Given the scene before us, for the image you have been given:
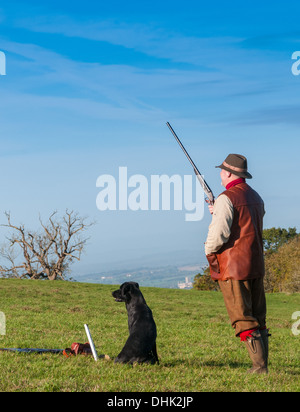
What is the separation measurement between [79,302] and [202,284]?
3498cm

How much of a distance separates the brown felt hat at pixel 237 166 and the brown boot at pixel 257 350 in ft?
7.51

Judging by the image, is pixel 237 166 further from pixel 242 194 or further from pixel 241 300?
pixel 241 300

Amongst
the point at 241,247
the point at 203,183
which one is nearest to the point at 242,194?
the point at 241,247

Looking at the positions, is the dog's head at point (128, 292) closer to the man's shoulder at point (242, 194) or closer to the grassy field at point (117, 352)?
the grassy field at point (117, 352)

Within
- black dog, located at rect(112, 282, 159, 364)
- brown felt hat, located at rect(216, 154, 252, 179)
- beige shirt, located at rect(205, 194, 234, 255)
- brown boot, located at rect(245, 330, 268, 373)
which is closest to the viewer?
beige shirt, located at rect(205, 194, 234, 255)

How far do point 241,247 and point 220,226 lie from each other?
1.44 feet

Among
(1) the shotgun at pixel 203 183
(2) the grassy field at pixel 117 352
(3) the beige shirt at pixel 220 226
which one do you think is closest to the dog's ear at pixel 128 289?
(2) the grassy field at pixel 117 352

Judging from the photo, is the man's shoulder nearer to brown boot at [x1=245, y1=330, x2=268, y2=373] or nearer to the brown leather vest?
the brown leather vest

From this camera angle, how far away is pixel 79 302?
26.8m

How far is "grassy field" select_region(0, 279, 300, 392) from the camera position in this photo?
7.00 m

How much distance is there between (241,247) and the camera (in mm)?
7473

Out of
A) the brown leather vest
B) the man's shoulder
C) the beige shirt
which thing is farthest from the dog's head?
the man's shoulder

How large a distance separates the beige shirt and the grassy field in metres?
1.85

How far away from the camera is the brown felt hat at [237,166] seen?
793cm
